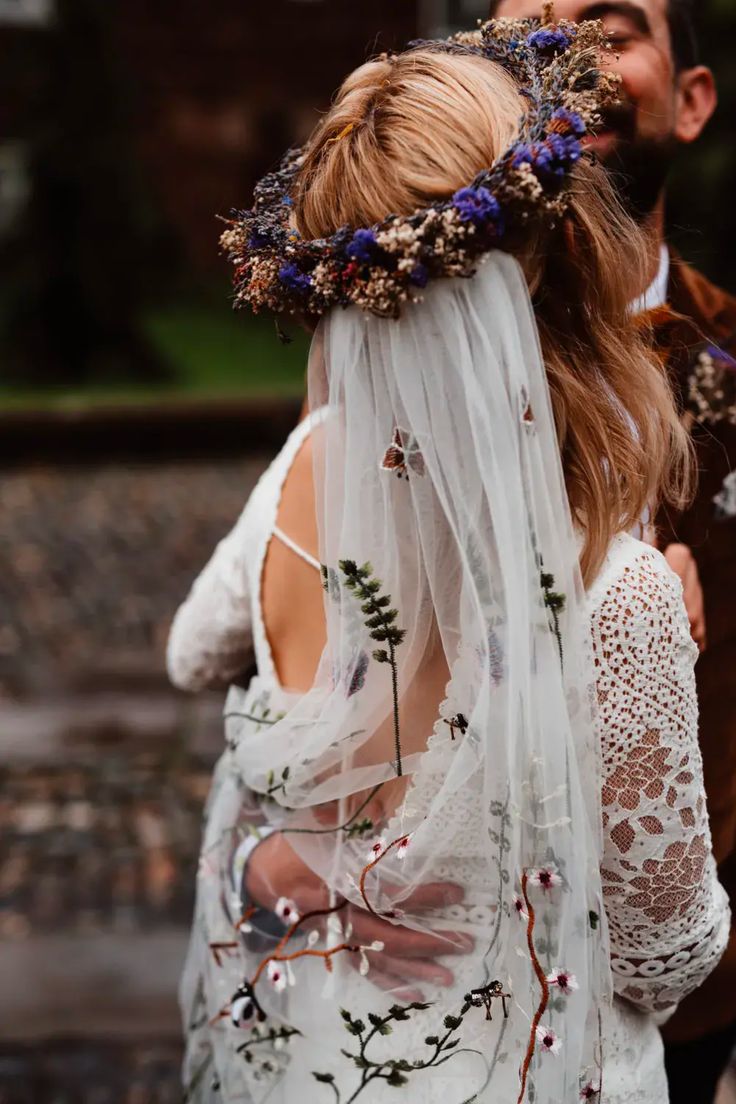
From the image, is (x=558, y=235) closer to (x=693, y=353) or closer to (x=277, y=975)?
(x=693, y=353)

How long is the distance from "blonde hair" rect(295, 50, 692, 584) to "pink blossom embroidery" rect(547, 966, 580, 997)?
43 centimetres

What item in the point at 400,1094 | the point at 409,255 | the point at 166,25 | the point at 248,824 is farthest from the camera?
the point at 166,25

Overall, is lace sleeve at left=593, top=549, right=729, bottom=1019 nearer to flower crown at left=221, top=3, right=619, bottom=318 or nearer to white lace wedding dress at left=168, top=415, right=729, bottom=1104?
white lace wedding dress at left=168, top=415, right=729, bottom=1104

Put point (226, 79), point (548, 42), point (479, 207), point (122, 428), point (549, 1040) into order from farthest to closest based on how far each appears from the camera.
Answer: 1. point (226, 79)
2. point (122, 428)
3. point (548, 42)
4. point (549, 1040)
5. point (479, 207)

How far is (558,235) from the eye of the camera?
1381mm

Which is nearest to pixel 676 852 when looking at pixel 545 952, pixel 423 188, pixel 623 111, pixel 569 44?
pixel 545 952

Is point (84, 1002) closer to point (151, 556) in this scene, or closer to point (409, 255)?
point (409, 255)

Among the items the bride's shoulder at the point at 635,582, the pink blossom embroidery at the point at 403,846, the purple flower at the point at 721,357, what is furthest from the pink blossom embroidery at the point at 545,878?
the purple flower at the point at 721,357

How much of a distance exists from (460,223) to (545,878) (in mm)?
713

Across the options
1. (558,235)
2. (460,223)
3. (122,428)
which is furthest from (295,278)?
(122,428)

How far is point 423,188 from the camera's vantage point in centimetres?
127

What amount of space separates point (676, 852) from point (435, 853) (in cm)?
27

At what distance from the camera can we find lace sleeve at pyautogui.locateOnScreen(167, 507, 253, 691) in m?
1.81

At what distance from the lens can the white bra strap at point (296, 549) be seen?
A: 1527 mm
